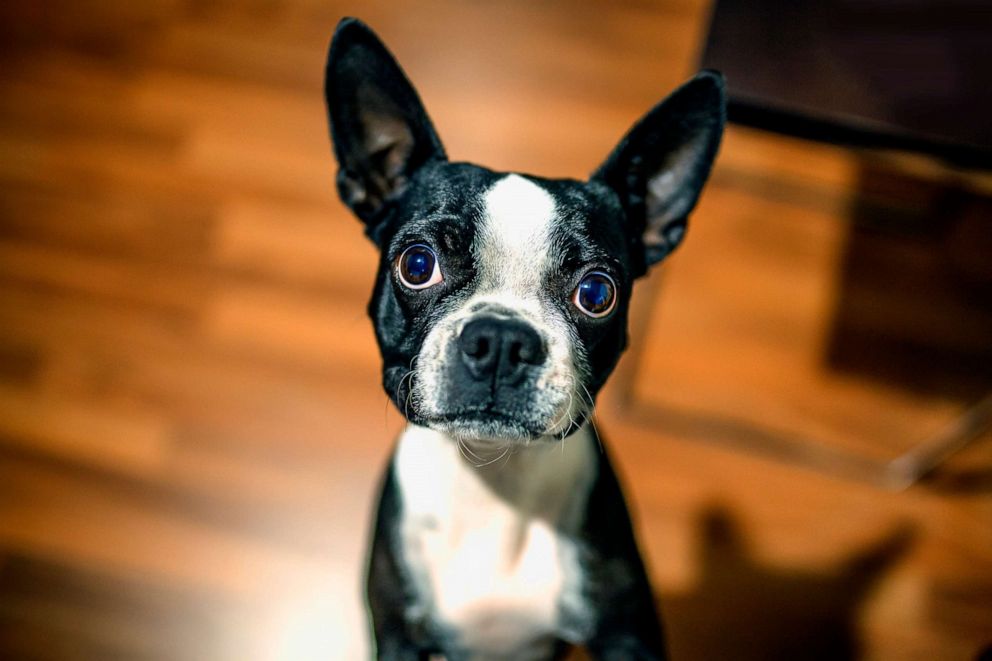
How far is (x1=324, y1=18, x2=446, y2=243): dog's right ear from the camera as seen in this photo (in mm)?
1243

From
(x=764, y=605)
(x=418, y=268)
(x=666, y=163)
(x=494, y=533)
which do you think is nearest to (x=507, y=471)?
(x=494, y=533)

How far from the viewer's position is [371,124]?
135 cm

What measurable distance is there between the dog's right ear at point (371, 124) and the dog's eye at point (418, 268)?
17 centimetres

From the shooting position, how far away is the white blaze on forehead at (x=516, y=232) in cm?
123

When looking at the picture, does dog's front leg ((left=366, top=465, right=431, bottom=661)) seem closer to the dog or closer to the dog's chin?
the dog

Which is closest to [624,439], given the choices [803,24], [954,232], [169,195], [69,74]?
[803,24]

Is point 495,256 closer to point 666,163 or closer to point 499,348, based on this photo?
point 499,348

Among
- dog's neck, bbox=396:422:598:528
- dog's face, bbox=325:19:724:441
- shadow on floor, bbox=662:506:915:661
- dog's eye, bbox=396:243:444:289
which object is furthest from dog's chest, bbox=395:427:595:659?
shadow on floor, bbox=662:506:915:661

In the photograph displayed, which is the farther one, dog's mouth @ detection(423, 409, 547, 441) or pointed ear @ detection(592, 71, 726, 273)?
pointed ear @ detection(592, 71, 726, 273)

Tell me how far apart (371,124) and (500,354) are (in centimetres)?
47

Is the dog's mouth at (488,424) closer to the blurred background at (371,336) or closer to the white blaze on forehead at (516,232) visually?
the white blaze on forehead at (516,232)

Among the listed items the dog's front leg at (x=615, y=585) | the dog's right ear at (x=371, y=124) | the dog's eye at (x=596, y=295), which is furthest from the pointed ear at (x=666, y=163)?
the dog's front leg at (x=615, y=585)

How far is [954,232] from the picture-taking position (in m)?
2.70

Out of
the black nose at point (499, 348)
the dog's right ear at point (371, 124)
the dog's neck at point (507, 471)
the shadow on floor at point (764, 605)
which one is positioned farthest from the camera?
the shadow on floor at point (764, 605)
